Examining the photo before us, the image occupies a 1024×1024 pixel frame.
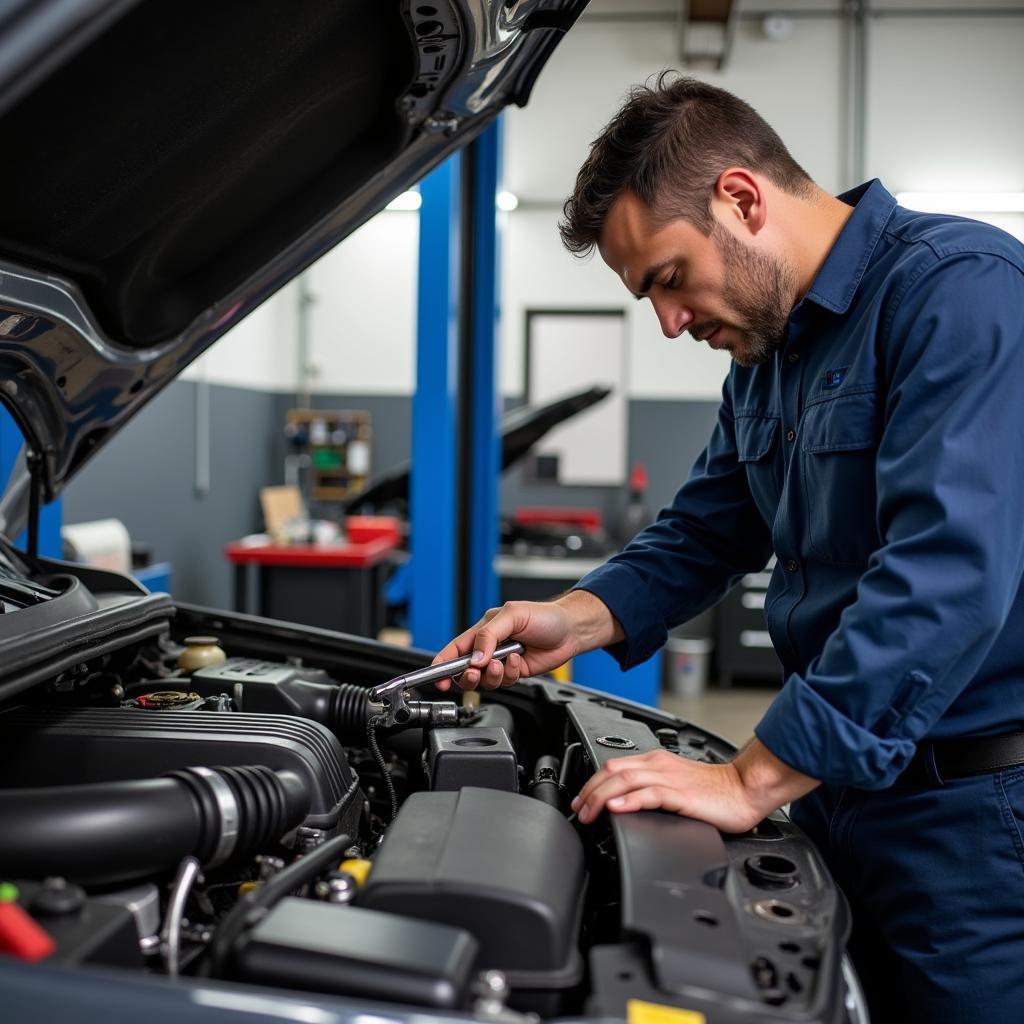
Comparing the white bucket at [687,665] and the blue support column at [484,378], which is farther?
the white bucket at [687,665]

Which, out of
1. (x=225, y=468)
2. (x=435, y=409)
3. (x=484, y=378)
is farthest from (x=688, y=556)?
(x=225, y=468)

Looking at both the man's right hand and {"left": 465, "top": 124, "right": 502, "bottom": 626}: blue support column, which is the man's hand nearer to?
the man's right hand

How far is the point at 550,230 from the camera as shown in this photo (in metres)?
6.93

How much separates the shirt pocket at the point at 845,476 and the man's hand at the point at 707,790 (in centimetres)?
28

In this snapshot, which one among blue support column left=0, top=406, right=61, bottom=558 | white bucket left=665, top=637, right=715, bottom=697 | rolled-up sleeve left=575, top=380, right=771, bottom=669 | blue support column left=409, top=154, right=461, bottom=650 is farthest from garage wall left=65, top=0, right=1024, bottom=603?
rolled-up sleeve left=575, top=380, right=771, bottom=669

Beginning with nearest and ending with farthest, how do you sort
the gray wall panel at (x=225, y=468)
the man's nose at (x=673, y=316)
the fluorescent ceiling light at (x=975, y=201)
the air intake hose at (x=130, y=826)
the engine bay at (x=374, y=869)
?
the engine bay at (x=374, y=869), the air intake hose at (x=130, y=826), the man's nose at (x=673, y=316), the gray wall panel at (x=225, y=468), the fluorescent ceiling light at (x=975, y=201)

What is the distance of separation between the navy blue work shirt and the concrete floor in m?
3.75

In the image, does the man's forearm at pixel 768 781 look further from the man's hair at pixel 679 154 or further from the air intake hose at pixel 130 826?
the man's hair at pixel 679 154

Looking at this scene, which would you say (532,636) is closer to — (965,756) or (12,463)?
(965,756)

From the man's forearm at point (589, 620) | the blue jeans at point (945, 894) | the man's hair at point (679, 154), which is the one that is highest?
the man's hair at point (679, 154)

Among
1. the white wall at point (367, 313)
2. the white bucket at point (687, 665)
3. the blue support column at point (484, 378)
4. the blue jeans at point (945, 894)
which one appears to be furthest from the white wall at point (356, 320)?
the blue jeans at point (945, 894)

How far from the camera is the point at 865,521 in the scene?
1.17 m

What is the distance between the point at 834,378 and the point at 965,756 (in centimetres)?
45

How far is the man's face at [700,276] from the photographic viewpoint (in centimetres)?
120
